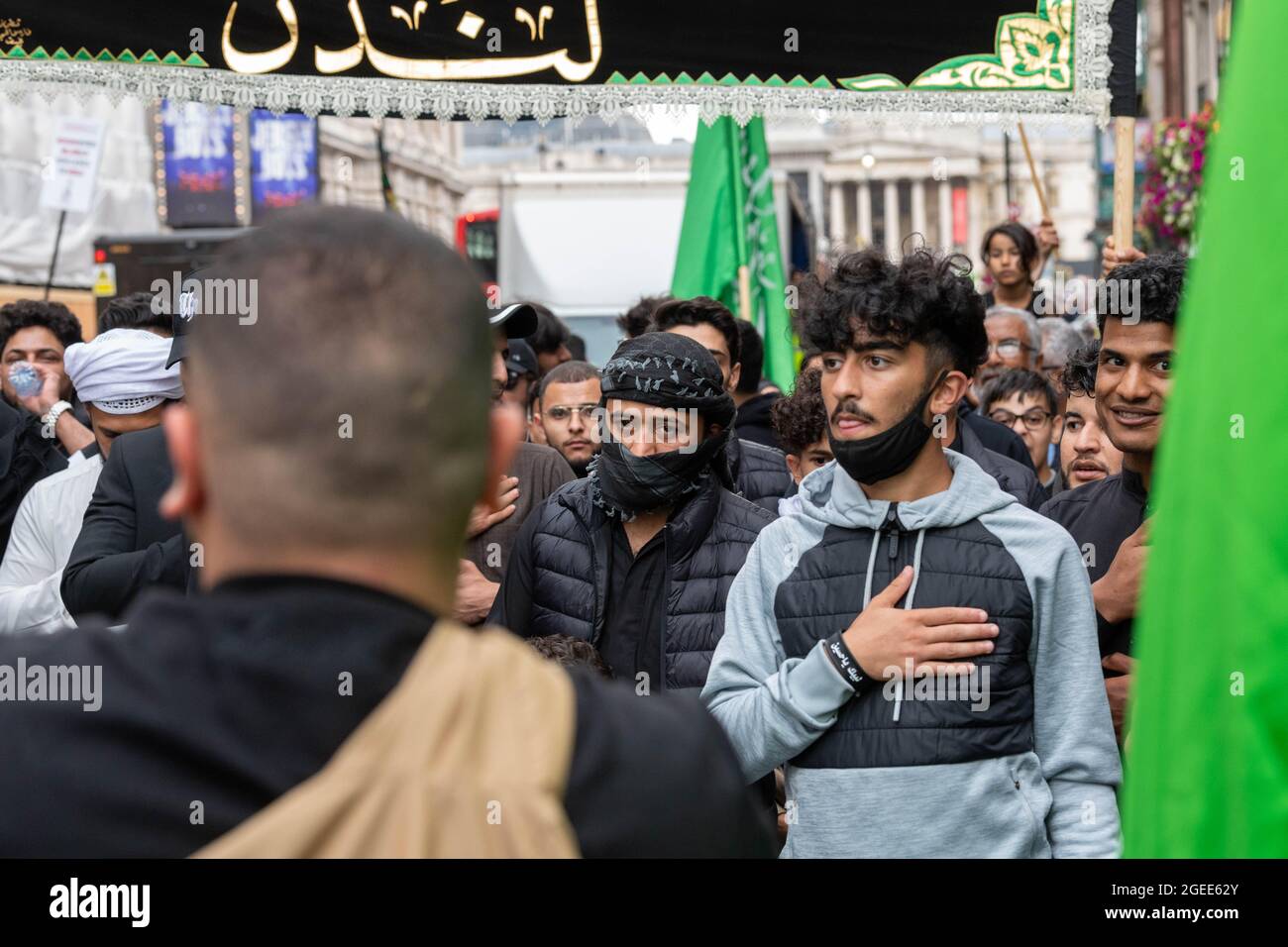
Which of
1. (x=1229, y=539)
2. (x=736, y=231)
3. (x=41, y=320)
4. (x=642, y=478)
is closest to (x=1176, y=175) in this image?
(x=736, y=231)

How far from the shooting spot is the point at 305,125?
33.7 meters

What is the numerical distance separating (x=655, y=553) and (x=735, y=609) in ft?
2.92

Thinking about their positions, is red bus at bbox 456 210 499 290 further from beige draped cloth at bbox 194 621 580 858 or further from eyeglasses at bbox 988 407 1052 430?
beige draped cloth at bbox 194 621 580 858

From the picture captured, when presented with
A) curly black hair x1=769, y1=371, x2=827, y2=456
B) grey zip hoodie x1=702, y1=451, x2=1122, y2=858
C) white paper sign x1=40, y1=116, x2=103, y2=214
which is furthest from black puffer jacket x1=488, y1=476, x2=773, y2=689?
white paper sign x1=40, y1=116, x2=103, y2=214

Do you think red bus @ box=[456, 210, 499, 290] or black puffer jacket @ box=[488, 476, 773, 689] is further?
red bus @ box=[456, 210, 499, 290]

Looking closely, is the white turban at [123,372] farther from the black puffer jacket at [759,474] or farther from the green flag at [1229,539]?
the green flag at [1229,539]

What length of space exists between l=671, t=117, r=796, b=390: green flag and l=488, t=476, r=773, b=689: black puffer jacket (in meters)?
3.70

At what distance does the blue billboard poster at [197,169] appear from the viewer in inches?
1214

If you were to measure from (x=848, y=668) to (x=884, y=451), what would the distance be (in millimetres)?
508

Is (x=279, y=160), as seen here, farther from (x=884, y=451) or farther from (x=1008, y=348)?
(x=884, y=451)

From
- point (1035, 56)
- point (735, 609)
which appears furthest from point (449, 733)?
point (1035, 56)

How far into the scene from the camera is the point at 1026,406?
7.60 metres

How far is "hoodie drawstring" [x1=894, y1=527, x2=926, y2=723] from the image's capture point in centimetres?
339

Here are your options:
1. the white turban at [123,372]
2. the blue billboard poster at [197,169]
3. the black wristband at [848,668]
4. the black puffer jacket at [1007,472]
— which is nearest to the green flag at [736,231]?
the black puffer jacket at [1007,472]
